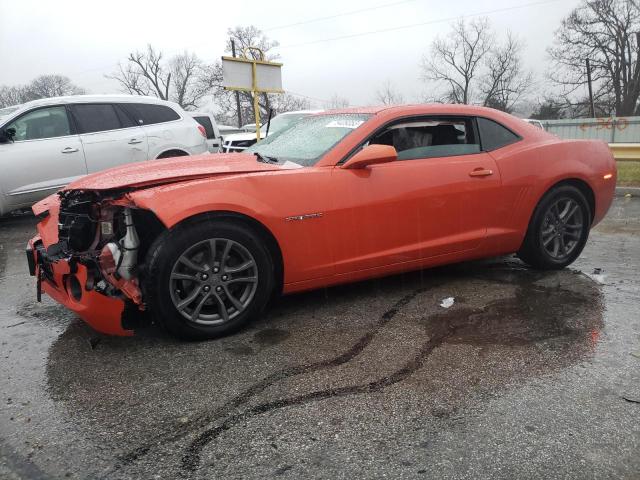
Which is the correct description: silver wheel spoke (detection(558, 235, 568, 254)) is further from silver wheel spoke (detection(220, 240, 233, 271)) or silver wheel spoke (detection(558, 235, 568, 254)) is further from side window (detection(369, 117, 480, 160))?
silver wheel spoke (detection(220, 240, 233, 271))

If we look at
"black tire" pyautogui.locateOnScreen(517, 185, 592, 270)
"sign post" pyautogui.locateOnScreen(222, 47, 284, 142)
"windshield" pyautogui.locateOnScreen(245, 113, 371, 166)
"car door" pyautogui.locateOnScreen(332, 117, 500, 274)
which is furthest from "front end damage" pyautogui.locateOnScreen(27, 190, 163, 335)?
"sign post" pyautogui.locateOnScreen(222, 47, 284, 142)

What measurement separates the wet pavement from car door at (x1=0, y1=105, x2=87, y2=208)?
3825 mm

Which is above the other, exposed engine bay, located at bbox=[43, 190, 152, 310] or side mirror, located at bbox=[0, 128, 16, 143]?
side mirror, located at bbox=[0, 128, 16, 143]

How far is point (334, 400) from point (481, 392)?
28.8 inches

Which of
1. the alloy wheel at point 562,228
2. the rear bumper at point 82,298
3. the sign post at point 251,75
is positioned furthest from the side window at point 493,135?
the sign post at point 251,75

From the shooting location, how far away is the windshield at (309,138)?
12.3ft

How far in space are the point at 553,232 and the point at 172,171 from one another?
3296mm

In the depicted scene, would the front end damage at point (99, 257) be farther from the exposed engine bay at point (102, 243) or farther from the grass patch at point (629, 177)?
the grass patch at point (629, 177)

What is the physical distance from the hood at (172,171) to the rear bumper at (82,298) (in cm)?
51

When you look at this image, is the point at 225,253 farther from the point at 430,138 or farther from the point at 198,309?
the point at 430,138

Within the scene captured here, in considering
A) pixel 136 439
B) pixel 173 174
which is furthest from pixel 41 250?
pixel 136 439

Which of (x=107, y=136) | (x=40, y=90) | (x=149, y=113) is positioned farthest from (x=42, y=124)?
(x=40, y=90)

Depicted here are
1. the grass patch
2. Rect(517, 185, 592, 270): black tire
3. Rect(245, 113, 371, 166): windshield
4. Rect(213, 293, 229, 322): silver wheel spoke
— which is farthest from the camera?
the grass patch

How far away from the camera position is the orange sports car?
120 inches
